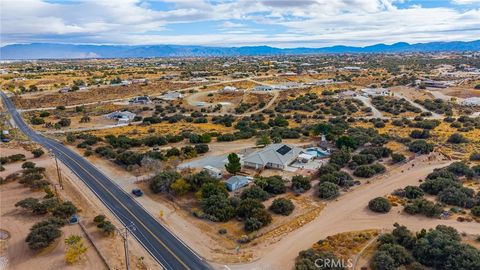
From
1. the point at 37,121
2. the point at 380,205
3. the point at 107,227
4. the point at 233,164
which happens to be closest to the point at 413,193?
the point at 380,205

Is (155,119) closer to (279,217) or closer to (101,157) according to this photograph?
(101,157)

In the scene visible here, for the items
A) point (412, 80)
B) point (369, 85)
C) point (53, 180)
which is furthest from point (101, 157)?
point (412, 80)

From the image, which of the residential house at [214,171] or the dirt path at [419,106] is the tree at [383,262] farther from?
the dirt path at [419,106]

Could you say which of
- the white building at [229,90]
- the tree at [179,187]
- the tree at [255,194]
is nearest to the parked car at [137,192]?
the tree at [179,187]

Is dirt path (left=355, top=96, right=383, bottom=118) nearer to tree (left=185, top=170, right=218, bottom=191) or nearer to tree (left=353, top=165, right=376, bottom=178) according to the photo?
tree (left=353, top=165, right=376, bottom=178)

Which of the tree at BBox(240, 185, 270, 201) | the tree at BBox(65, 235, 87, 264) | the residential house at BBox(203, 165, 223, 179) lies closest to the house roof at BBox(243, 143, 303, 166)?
the residential house at BBox(203, 165, 223, 179)
